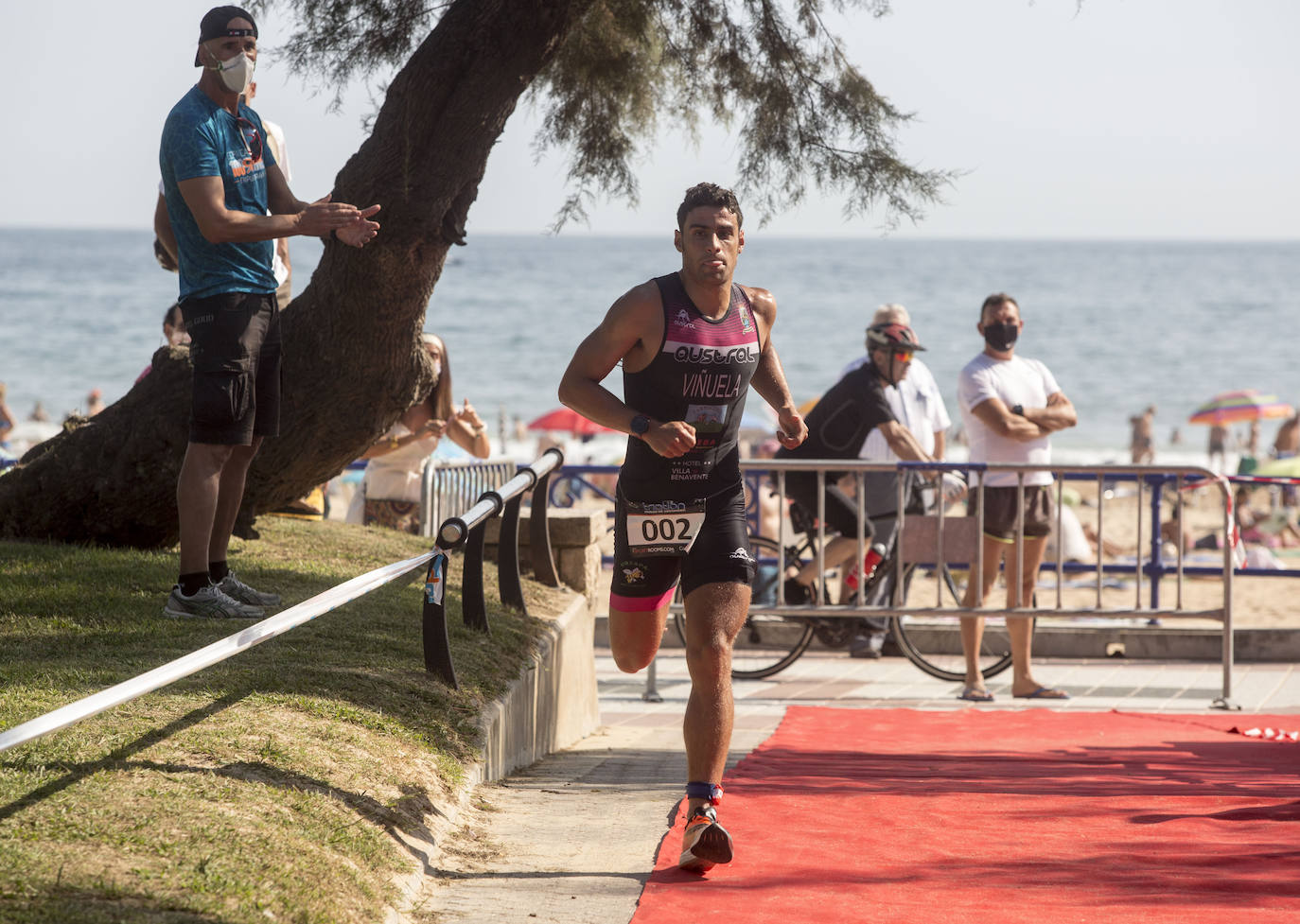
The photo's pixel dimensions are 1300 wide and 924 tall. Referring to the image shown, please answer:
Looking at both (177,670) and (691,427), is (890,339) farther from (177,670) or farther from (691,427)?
(177,670)

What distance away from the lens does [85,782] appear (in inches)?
148

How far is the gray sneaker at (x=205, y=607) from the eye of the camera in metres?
5.83

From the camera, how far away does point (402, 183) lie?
6879 millimetres

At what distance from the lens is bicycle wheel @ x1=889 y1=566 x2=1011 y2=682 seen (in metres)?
9.58

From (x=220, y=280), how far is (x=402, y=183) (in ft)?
4.63

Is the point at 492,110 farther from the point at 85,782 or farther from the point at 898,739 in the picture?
the point at 85,782

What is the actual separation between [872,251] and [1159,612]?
6869 inches

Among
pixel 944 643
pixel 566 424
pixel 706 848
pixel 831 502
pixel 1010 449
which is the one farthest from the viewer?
pixel 566 424

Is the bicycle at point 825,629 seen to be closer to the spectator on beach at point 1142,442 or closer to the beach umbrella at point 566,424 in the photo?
the beach umbrella at point 566,424

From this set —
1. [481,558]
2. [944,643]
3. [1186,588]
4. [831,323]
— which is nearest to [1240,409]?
[1186,588]

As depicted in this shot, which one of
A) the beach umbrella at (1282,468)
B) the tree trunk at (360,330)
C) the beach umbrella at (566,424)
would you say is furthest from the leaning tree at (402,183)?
the beach umbrella at (566,424)

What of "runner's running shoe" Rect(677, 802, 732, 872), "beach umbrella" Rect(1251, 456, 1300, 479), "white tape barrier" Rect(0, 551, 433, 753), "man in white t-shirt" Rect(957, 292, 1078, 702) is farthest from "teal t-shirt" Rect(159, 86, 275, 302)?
"beach umbrella" Rect(1251, 456, 1300, 479)

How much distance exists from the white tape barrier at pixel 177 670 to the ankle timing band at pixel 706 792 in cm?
121

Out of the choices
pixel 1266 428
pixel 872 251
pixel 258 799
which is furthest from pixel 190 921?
pixel 872 251
